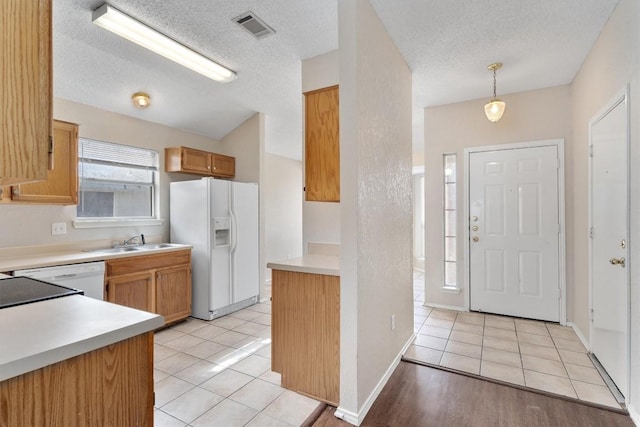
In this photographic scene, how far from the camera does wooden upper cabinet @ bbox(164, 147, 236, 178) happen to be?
12.8ft

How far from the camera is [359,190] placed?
6.30ft

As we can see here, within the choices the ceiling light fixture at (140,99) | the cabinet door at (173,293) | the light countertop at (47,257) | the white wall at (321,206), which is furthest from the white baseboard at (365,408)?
the ceiling light fixture at (140,99)

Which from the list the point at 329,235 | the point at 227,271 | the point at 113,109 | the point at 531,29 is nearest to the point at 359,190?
the point at 329,235

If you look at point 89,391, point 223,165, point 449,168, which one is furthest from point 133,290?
point 449,168

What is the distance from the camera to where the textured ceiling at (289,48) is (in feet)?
7.32

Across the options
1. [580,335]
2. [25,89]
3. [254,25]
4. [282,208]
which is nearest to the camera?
[25,89]

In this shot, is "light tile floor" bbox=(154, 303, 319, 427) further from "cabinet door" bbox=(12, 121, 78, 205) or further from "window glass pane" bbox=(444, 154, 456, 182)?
"window glass pane" bbox=(444, 154, 456, 182)

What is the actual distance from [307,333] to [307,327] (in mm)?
41

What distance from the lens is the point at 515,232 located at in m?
3.63

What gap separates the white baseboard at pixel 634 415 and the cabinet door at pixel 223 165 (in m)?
4.47

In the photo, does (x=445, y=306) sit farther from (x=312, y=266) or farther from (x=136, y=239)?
(x=136, y=239)

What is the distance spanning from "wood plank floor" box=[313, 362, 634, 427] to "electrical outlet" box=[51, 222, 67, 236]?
302 centimetres

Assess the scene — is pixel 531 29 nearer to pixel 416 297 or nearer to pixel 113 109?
pixel 416 297

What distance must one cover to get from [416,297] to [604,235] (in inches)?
100
